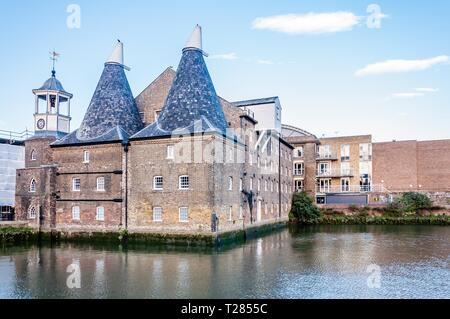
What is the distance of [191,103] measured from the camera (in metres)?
24.5

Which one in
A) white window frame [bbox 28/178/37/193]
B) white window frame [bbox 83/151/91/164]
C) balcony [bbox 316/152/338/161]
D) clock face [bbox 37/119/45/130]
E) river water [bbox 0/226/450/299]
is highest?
clock face [bbox 37/119/45/130]

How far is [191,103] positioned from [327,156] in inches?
1102

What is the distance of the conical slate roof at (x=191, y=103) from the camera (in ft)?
78.0

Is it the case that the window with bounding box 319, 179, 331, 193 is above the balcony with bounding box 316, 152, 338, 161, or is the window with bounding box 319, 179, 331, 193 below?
below

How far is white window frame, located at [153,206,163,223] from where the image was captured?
77.3ft

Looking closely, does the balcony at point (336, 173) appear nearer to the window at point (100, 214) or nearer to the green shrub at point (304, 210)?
the green shrub at point (304, 210)

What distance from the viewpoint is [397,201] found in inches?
1517

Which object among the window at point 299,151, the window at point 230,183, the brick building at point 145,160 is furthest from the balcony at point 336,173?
the window at point 230,183

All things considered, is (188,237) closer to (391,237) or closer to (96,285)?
(96,285)

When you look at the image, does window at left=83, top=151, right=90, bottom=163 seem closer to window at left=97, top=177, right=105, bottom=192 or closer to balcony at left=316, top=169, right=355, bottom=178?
window at left=97, top=177, right=105, bottom=192

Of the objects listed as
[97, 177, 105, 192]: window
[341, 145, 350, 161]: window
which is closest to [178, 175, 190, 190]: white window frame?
[97, 177, 105, 192]: window

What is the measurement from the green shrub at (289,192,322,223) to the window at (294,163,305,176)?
4662mm

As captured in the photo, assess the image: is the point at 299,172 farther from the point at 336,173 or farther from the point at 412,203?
the point at 412,203
